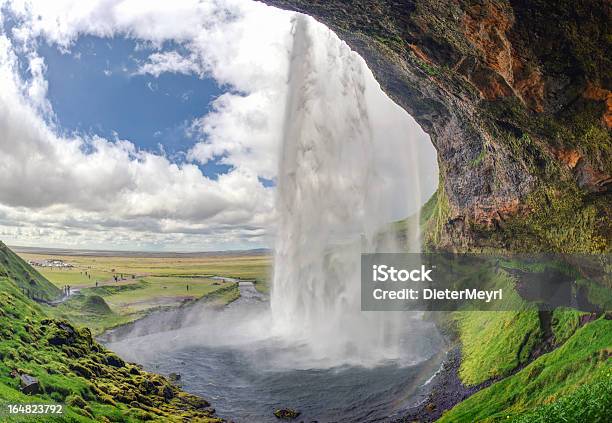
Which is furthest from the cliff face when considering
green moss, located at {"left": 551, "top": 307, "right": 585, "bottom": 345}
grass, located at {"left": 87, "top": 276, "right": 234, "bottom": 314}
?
grass, located at {"left": 87, "top": 276, "right": 234, "bottom": 314}

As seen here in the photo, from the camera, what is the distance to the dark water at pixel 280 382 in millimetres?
25828

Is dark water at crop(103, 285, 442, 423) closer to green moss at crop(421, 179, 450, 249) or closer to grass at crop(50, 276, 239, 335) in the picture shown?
green moss at crop(421, 179, 450, 249)

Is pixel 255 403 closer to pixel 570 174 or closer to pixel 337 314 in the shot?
pixel 337 314

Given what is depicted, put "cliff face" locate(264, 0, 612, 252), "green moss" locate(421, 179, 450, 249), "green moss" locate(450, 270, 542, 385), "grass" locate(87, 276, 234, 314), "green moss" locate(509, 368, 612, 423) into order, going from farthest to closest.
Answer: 1. "grass" locate(87, 276, 234, 314)
2. "green moss" locate(421, 179, 450, 249)
3. "green moss" locate(450, 270, 542, 385)
4. "cliff face" locate(264, 0, 612, 252)
5. "green moss" locate(509, 368, 612, 423)

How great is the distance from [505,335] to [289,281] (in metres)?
27.6

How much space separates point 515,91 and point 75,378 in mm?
30800

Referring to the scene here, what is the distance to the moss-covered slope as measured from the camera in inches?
853

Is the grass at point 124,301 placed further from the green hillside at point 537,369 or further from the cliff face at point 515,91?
the cliff face at point 515,91

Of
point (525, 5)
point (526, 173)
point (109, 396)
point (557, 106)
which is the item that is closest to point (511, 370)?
point (526, 173)

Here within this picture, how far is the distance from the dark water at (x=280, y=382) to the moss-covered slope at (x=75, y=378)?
275cm

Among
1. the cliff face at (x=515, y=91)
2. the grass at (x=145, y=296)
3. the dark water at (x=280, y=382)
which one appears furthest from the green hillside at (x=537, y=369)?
the grass at (x=145, y=296)

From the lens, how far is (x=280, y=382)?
30.3 metres

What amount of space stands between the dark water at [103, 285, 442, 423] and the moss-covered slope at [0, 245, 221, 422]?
275 centimetres

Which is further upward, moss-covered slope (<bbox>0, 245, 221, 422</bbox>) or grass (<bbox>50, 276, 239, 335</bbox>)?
moss-covered slope (<bbox>0, 245, 221, 422</bbox>)
